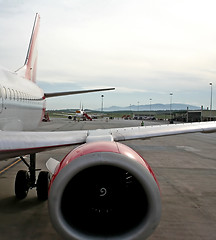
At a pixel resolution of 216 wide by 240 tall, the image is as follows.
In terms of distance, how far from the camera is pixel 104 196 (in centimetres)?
446

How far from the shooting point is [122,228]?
12.5 feet

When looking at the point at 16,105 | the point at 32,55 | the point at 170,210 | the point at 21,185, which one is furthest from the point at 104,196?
the point at 32,55

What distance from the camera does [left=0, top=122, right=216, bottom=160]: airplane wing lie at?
470 cm

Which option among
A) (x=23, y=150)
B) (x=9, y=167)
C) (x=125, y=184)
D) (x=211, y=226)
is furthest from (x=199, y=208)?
(x=9, y=167)

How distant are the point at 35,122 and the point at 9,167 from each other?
119 inches

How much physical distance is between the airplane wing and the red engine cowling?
Result: 69cm

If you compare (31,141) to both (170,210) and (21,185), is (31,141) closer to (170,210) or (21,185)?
(21,185)

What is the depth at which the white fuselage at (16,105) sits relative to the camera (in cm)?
677

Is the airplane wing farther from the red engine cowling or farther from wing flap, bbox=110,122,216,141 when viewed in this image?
the red engine cowling

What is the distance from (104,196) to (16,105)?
14.1 ft

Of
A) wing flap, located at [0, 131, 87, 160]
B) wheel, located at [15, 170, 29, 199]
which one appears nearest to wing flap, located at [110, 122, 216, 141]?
wing flap, located at [0, 131, 87, 160]

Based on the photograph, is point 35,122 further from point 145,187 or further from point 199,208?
point 145,187

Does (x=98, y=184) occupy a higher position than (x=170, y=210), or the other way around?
(x=98, y=184)

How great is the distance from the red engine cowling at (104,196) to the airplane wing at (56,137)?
2.28ft
